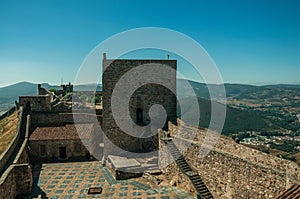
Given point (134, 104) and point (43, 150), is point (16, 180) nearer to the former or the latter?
point (43, 150)

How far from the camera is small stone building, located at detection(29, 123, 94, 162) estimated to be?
64.2 feet

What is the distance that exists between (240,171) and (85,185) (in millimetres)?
8856

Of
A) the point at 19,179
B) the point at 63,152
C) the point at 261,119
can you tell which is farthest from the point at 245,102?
the point at 19,179

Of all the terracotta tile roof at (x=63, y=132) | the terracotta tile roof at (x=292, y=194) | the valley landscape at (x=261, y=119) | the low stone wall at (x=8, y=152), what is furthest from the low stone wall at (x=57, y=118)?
the terracotta tile roof at (x=292, y=194)

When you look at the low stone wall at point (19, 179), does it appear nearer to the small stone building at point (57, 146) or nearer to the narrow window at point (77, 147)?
the small stone building at point (57, 146)

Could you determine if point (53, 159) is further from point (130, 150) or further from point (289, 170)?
point (289, 170)

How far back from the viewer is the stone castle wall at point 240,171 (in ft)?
→ 29.0

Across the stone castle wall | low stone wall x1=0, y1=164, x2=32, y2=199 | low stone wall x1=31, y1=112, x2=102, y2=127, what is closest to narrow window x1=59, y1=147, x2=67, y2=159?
low stone wall x1=31, y1=112, x2=102, y2=127

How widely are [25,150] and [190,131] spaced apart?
11.7 meters

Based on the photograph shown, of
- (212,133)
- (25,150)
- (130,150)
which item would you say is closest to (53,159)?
(25,150)

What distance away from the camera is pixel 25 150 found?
18359 millimetres

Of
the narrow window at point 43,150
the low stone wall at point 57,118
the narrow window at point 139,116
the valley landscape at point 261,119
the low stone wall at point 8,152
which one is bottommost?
the valley landscape at point 261,119

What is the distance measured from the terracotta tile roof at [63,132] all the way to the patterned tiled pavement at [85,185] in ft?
7.58

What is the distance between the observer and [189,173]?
43.4ft
